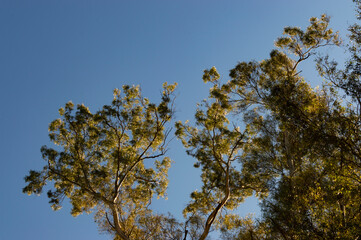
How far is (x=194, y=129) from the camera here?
17391 millimetres

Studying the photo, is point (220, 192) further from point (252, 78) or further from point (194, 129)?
Result: point (252, 78)

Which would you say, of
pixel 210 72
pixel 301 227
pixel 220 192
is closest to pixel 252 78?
pixel 210 72

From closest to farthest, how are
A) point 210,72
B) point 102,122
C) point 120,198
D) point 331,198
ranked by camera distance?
point 331,198 < point 102,122 < point 120,198 < point 210,72

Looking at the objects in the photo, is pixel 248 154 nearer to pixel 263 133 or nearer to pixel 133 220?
pixel 263 133

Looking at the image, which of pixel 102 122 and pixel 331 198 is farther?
pixel 102 122

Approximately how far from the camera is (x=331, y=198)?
10.9 m

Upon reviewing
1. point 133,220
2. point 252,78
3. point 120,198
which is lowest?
point 133,220

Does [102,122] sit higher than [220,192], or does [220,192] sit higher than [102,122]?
[102,122]

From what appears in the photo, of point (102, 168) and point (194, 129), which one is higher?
point (194, 129)

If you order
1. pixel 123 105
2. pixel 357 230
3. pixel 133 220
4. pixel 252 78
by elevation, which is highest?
pixel 252 78

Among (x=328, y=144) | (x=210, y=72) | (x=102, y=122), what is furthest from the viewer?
(x=210, y=72)

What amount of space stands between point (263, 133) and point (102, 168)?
418 inches

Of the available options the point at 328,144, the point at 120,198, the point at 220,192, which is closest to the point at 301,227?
the point at 328,144

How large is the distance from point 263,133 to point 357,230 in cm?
1055
